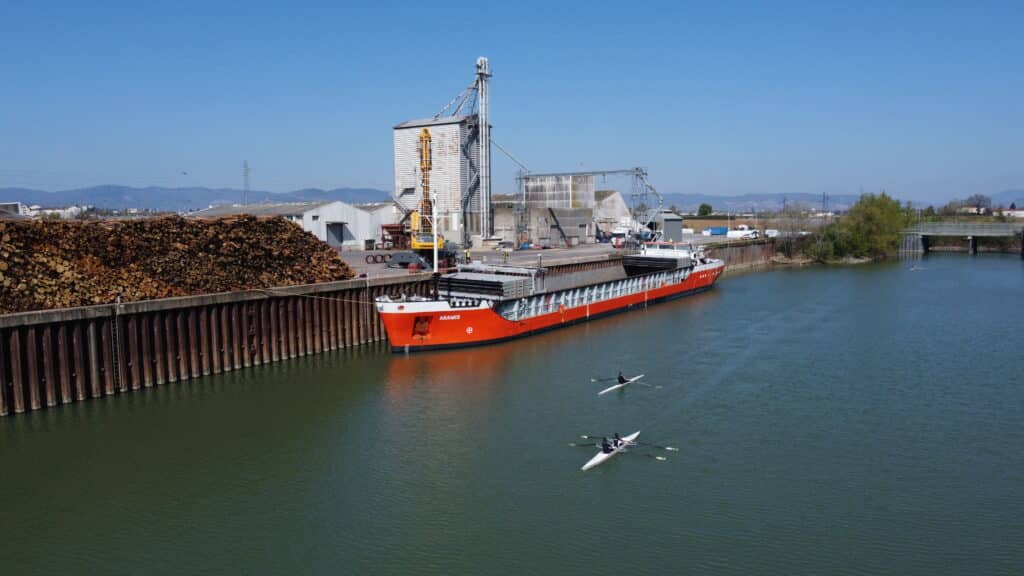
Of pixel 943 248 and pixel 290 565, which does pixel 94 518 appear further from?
pixel 943 248

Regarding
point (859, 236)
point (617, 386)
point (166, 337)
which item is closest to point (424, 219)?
point (166, 337)

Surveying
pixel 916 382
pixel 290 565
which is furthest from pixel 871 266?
pixel 290 565

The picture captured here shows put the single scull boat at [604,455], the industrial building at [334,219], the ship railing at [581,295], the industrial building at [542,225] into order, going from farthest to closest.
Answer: the industrial building at [542,225], the industrial building at [334,219], the ship railing at [581,295], the single scull boat at [604,455]

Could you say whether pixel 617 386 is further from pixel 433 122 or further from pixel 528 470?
pixel 433 122

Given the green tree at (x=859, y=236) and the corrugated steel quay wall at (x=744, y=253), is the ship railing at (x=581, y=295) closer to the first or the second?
the corrugated steel quay wall at (x=744, y=253)

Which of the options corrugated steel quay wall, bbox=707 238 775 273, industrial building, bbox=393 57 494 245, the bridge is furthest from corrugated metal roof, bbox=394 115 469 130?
the bridge

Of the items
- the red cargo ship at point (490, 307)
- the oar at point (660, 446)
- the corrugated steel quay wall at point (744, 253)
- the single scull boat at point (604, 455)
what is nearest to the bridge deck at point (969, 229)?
the corrugated steel quay wall at point (744, 253)
